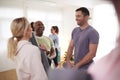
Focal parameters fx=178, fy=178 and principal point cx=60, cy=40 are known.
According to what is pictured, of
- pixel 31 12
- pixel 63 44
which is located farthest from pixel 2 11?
pixel 63 44

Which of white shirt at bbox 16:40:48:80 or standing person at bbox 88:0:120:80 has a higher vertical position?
standing person at bbox 88:0:120:80

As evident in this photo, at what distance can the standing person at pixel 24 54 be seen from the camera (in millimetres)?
897

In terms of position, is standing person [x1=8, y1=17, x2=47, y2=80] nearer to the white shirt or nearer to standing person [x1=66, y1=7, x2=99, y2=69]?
the white shirt

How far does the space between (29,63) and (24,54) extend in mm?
53

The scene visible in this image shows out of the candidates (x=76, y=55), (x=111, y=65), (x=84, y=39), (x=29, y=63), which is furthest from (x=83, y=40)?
(x=111, y=65)

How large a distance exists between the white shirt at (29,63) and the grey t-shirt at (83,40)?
350mm

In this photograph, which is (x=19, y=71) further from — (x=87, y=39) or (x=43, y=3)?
(x=43, y=3)

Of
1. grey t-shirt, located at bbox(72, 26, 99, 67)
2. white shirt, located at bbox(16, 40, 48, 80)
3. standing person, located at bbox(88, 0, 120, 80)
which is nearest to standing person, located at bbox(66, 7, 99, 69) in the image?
grey t-shirt, located at bbox(72, 26, 99, 67)

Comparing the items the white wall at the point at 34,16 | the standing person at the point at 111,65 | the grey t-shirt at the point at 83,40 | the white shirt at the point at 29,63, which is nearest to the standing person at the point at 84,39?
the grey t-shirt at the point at 83,40

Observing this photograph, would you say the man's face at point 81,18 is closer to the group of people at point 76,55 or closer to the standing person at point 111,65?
the group of people at point 76,55

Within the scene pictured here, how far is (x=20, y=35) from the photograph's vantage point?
0.99 m

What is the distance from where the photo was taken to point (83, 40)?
1165 mm

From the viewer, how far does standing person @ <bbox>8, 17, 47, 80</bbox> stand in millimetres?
897

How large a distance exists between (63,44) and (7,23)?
4.36 feet
